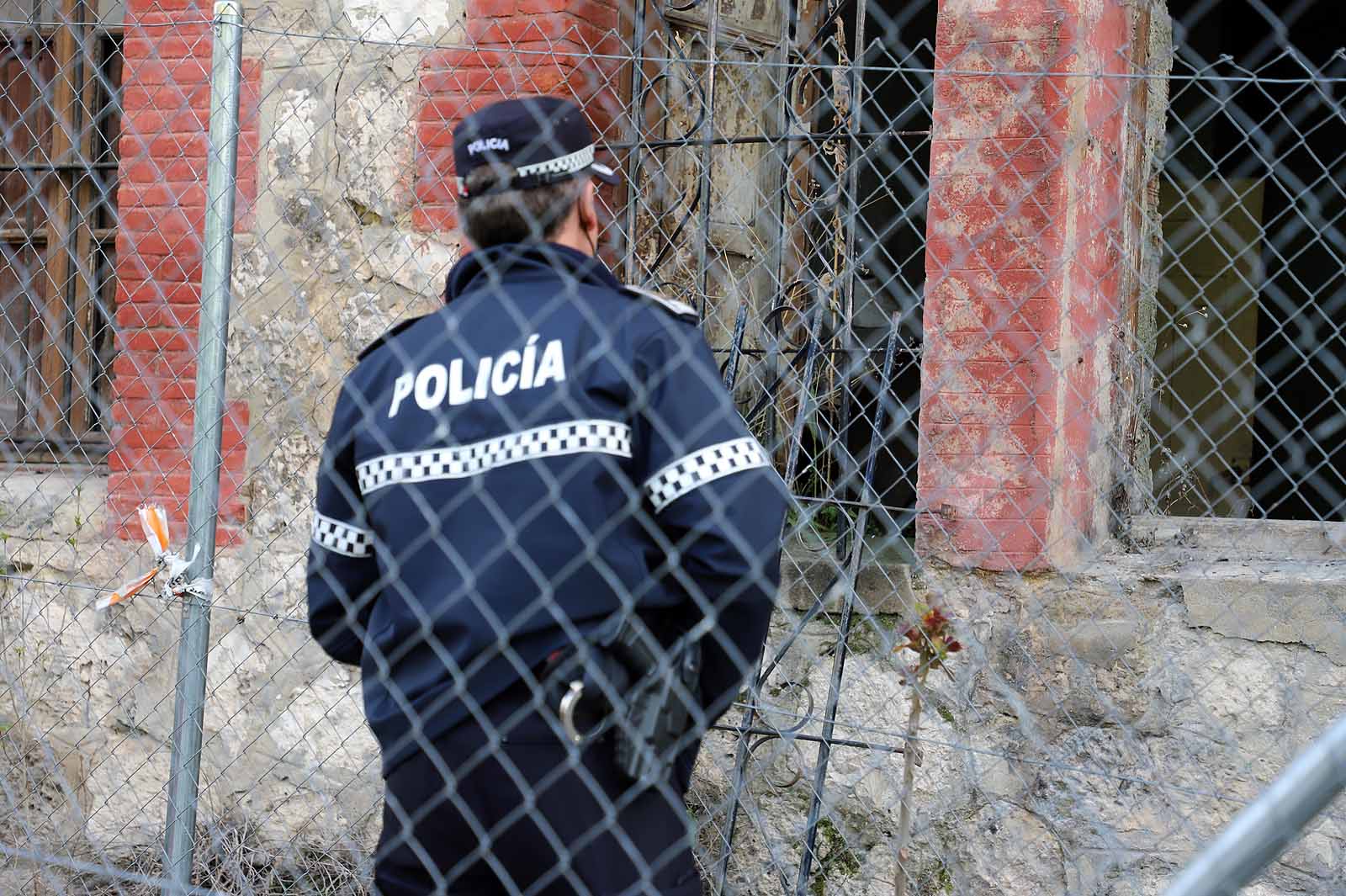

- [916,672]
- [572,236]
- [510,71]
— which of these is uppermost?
[510,71]

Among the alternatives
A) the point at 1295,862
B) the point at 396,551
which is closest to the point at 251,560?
the point at 396,551

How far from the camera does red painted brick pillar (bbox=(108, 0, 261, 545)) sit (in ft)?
12.5

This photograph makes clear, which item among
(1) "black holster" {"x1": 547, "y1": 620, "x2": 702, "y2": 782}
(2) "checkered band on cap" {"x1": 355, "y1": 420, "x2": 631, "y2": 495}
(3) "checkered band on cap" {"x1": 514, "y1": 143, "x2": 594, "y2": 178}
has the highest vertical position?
(3) "checkered band on cap" {"x1": 514, "y1": 143, "x2": 594, "y2": 178}

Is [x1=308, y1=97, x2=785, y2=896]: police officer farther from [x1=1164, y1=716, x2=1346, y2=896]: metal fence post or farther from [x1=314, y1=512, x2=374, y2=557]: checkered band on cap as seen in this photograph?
[x1=1164, y1=716, x2=1346, y2=896]: metal fence post

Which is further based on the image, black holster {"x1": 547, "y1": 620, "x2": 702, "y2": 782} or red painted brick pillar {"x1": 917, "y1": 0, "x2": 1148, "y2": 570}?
red painted brick pillar {"x1": 917, "y1": 0, "x2": 1148, "y2": 570}

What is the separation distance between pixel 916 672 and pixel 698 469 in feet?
5.10

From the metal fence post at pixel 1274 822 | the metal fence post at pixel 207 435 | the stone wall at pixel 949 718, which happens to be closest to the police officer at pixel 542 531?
the metal fence post at pixel 1274 822

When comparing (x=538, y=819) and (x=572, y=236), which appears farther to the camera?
(x=572, y=236)

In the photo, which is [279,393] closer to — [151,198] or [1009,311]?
[151,198]

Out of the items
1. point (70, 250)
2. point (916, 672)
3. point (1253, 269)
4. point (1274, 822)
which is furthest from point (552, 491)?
point (1253, 269)

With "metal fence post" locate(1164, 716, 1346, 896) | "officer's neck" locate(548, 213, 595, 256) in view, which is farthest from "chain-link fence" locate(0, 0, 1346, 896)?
"metal fence post" locate(1164, 716, 1346, 896)

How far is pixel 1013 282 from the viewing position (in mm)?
3242

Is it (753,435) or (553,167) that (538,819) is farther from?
(753,435)

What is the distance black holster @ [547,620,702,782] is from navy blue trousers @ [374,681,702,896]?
0.16 feet
